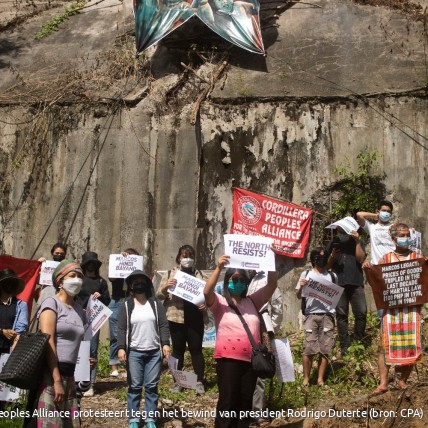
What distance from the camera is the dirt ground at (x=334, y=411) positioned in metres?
7.74

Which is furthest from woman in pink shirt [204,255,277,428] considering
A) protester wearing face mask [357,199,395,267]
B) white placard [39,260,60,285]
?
white placard [39,260,60,285]

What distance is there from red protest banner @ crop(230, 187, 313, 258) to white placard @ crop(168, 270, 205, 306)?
3880 millimetres

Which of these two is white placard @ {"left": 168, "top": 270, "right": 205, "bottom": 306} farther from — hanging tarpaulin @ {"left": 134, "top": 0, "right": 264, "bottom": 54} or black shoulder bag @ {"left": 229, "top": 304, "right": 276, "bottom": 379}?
hanging tarpaulin @ {"left": 134, "top": 0, "right": 264, "bottom": 54}

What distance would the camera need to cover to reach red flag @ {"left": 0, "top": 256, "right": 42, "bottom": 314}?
11.0 metres

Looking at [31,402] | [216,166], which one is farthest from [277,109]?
[31,402]

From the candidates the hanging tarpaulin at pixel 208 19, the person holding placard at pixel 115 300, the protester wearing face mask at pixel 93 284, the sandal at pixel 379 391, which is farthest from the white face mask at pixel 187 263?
the hanging tarpaulin at pixel 208 19

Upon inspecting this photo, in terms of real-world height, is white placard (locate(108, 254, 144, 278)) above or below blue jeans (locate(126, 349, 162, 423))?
above

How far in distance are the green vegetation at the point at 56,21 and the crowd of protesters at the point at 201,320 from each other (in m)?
7.94

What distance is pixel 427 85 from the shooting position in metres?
13.4

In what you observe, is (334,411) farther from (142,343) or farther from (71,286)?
(71,286)

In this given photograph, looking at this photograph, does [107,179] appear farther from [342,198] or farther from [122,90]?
[342,198]

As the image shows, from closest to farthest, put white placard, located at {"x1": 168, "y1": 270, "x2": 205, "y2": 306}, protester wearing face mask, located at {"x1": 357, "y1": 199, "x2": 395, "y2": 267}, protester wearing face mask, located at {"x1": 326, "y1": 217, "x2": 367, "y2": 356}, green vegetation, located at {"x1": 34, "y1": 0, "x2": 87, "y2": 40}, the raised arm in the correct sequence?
the raised arm, white placard, located at {"x1": 168, "y1": 270, "x2": 205, "y2": 306}, protester wearing face mask, located at {"x1": 357, "y1": 199, "x2": 395, "y2": 267}, protester wearing face mask, located at {"x1": 326, "y1": 217, "x2": 367, "y2": 356}, green vegetation, located at {"x1": 34, "y1": 0, "x2": 87, "y2": 40}

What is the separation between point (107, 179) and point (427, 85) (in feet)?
19.0

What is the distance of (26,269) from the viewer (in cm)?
1102
